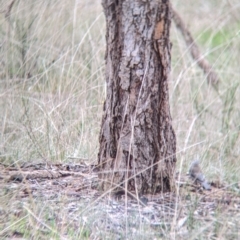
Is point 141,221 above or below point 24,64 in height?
below

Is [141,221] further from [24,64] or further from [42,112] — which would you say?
[24,64]

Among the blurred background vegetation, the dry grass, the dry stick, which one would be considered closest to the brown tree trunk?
the dry grass

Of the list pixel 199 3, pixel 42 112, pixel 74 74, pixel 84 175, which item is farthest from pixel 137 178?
pixel 199 3

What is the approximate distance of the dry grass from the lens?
3.24 meters

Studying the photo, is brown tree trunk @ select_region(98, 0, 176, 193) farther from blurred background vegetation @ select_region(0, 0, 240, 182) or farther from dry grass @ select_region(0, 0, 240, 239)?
blurred background vegetation @ select_region(0, 0, 240, 182)

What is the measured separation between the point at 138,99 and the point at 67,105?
5.97 ft

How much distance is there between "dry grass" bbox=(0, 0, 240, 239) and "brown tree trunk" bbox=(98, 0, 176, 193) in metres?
0.26

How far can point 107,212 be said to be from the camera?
3.17 metres

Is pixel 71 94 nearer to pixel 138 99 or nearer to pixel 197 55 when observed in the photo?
pixel 197 55

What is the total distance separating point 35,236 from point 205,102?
10.1 ft

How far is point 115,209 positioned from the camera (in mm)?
3240

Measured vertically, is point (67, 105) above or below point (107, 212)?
above

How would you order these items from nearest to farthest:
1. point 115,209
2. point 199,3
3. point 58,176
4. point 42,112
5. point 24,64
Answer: point 115,209
point 58,176
point 42,112
point 24,64
point 199,3

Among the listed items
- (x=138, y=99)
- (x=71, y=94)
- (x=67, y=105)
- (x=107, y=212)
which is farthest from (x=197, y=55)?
(x=107, y=212)
